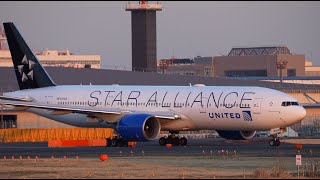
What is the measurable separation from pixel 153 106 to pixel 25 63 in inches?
471

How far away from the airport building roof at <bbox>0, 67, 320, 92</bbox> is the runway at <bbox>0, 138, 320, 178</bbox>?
5038 centimetres

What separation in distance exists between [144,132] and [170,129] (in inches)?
157

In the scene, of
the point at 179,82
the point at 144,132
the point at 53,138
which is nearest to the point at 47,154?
the point at 144,132

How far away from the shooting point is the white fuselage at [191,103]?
219 feet

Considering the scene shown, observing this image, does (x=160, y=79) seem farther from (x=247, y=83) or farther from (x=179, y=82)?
(x=247, y=83)

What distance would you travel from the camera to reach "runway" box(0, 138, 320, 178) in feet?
133

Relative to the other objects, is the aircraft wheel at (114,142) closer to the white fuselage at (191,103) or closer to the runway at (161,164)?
the white fuselage at (191,103)

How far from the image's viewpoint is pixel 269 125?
220 feet

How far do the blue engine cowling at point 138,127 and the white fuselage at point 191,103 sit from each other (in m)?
1.67

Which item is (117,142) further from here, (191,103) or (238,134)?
(238,134)

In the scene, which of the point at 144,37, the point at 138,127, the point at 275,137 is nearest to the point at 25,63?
the point at 138,127

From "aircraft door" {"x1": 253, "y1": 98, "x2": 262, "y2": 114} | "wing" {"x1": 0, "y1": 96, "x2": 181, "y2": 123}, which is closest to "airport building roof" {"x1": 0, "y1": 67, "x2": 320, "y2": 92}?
"wing" {"x1": 0, "y1": 96, "x2": 181, "y2": 123}

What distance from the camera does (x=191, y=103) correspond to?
6944cm

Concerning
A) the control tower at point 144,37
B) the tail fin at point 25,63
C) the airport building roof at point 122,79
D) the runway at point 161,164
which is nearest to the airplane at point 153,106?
the tail fin at point 25,63
